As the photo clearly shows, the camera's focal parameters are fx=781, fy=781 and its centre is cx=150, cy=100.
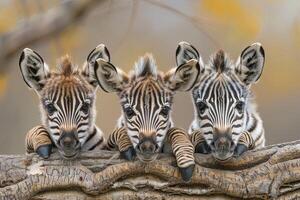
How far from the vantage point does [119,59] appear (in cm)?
1226

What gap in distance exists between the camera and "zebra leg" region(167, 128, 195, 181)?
230 inches

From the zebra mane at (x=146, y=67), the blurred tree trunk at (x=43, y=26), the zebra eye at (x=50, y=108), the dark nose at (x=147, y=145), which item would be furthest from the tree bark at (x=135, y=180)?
the blurred tree trunk at (x=43, y=26)

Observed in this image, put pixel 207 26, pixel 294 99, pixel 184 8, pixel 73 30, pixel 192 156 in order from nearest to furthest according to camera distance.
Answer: pixel 73 30 → pixel 207 26 → pixel 192 156 → pixel 184 8 → pixel 294 99

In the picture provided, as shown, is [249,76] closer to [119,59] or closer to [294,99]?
[119,59]

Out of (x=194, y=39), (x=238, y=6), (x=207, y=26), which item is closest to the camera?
(x=207, y=26)

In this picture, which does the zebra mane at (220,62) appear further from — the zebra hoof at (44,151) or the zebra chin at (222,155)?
the zebra hoof at (44,151)

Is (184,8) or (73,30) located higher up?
(184,8)

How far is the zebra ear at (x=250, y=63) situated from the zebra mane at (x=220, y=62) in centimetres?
12

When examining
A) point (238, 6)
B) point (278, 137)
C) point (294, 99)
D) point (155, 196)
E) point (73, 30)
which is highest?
point (238, 6)

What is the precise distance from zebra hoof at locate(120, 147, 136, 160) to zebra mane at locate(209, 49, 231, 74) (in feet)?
3.18

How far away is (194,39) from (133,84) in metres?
6.54

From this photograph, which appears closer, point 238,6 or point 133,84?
point 133,84

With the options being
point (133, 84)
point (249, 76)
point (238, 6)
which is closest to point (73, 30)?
point (133, 84)

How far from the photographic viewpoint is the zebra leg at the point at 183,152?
585cm
